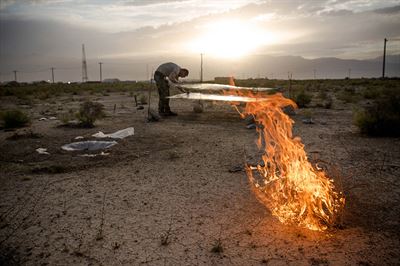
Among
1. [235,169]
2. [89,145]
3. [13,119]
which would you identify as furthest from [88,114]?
[235,169]

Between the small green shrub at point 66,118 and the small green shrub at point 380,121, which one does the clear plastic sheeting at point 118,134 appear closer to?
the small green shrub at point 66,118

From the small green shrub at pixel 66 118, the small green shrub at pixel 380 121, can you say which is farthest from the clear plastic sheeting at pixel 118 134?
the small green shrub at pixel 380 121

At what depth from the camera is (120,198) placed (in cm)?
663

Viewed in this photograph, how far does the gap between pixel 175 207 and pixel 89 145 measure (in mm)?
5245

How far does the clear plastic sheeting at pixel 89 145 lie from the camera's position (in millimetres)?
10277

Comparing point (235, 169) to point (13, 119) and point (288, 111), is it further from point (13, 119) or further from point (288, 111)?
point (13, 119)

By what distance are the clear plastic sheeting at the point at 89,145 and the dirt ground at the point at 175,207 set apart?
34 cm

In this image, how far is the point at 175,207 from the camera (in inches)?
242

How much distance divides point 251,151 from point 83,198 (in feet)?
16.0

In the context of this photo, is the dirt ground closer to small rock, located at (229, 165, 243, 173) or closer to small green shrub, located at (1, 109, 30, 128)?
small rock, located at (229, 165, 243, 173)

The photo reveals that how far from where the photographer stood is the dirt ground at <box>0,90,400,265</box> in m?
4.64

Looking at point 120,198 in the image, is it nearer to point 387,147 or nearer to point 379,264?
point 379,264

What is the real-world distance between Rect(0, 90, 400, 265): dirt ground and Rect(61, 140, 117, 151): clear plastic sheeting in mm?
339

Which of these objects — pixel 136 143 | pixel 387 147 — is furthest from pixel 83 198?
pixel 387 147
